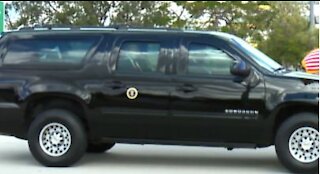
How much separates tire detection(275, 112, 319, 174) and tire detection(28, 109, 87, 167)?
257 cm

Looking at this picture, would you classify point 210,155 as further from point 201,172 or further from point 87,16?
point 87,16

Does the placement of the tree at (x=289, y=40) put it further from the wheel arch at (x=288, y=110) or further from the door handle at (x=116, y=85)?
the door handle at (x=116, y=85)

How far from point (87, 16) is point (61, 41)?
117 feet

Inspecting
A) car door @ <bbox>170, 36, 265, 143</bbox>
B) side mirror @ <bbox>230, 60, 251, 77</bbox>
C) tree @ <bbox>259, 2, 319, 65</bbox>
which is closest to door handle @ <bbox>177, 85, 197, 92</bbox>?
car door @ <bbox>170, 36, 265, 143</bbox>

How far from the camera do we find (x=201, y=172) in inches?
320

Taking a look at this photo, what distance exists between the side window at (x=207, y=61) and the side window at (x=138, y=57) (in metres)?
0.45

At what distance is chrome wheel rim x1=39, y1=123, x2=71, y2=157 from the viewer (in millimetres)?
8336

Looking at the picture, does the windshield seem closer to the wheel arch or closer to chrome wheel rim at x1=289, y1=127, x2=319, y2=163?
the wheel arch

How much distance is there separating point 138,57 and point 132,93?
489 millimetres

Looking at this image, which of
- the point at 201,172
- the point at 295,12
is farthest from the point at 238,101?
the point at 295,12

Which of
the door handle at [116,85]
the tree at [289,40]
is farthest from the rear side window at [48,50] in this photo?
the tree at [289,40]

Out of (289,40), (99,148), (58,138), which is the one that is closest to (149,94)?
(58,138)

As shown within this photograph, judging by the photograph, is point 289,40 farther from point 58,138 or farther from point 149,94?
point 58,138

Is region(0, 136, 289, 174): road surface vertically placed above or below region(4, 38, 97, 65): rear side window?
below
